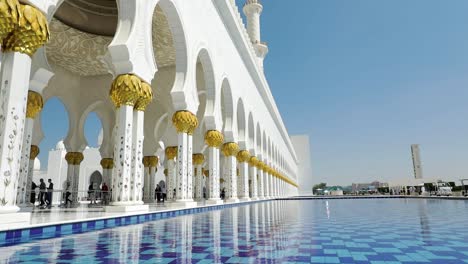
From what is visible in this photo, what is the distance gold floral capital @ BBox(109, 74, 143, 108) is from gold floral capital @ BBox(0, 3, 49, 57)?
5.43ft

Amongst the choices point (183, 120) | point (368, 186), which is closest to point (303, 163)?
point (368, 186)

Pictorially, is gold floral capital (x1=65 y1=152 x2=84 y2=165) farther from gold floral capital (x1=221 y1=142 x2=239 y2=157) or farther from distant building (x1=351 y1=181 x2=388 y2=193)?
distant building (x1=351 y1=181 x2=388 y2=193)

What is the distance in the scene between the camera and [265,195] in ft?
59.5

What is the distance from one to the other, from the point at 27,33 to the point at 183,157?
4.43 metres

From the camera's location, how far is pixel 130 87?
4.88 m

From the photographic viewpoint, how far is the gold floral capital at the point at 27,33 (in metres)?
3.06

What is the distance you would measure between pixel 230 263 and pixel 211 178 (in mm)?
7227

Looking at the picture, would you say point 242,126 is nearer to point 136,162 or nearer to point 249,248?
point 136,162

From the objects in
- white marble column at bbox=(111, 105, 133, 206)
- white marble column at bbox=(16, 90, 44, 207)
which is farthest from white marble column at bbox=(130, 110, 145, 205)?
white marble column at bbox=(16, 90, 44, 207)

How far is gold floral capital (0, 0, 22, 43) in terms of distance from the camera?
2857 mm

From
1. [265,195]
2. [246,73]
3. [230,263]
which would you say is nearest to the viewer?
[230,263]

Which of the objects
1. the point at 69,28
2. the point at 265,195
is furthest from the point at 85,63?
the point at 265,195

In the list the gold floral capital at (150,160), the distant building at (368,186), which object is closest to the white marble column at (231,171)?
the gold floral capital at (150,160)

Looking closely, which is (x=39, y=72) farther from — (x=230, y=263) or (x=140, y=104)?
(x=230, y=263)
